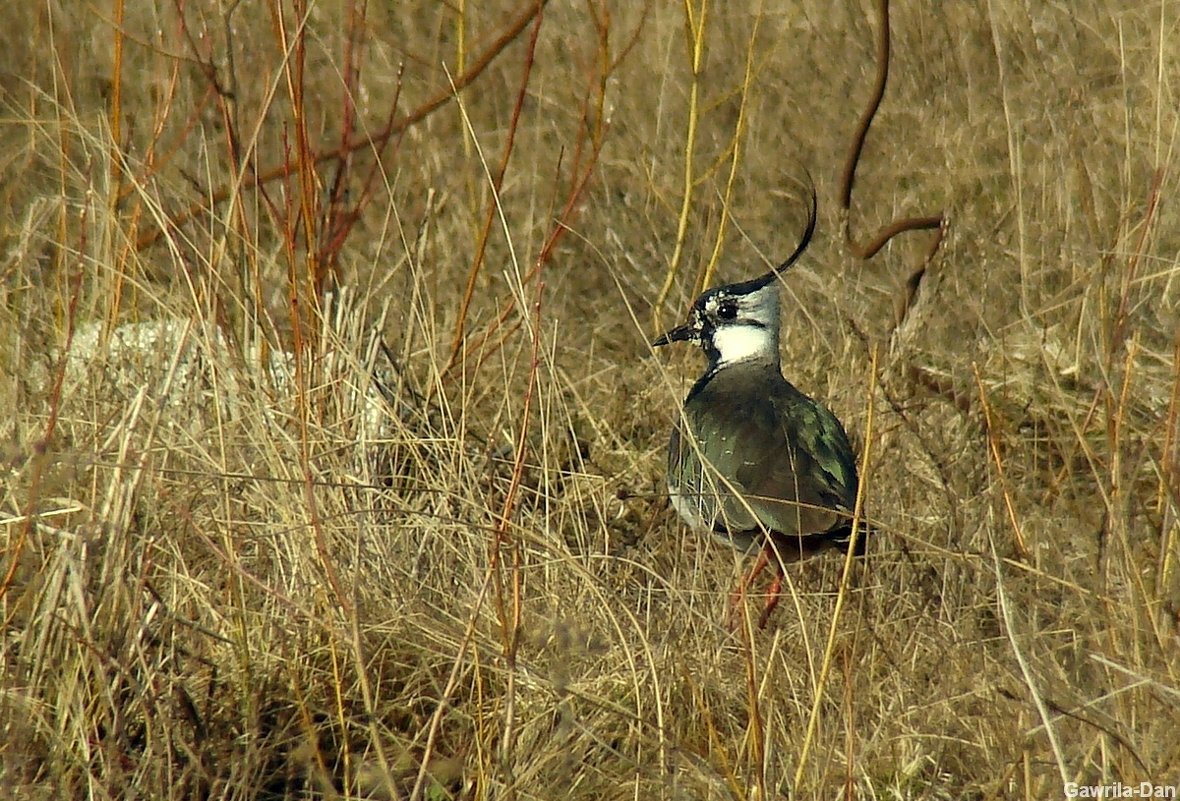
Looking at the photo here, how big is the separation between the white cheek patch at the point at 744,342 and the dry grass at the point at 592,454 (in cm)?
22

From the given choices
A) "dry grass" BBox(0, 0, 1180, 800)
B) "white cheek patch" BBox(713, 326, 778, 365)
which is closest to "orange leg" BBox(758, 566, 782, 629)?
"dry grass" BBox(0, 0, 1180, 800)

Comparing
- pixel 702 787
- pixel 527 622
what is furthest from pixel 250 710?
pixel 702 787

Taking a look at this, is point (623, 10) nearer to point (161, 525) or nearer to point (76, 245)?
point (76, 245)

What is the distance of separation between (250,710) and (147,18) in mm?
4791

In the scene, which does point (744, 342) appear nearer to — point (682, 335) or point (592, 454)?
point (682, 335)

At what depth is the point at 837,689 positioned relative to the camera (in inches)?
128

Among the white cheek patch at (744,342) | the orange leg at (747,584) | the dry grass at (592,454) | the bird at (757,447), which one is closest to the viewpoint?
the dry grass at (592,454)

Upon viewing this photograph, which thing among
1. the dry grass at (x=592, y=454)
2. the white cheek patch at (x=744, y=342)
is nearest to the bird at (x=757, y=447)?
the white cheek patch at (x=744, y=342)

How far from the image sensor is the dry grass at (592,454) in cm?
279

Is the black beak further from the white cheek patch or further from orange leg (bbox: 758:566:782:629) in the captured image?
orange leg (bbox: 758:566:782:629)

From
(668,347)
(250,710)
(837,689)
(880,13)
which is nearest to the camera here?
(250,710)

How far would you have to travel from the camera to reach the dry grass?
2.79 meters

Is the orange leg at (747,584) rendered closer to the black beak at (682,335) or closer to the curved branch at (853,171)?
the black beak at (682,335)

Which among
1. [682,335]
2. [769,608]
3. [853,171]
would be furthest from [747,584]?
[853,171]
